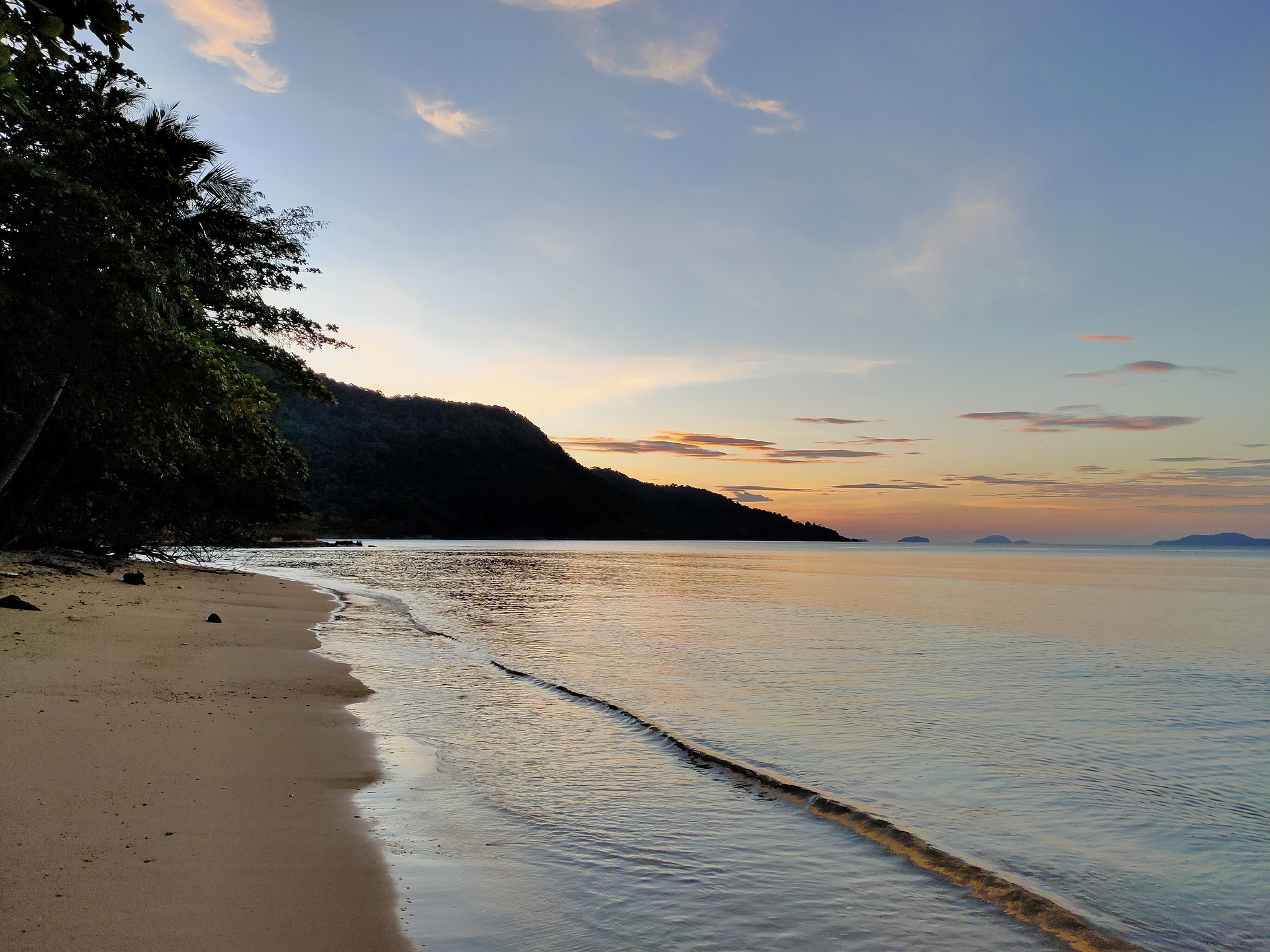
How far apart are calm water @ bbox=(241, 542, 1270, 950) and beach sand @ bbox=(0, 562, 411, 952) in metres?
0.48

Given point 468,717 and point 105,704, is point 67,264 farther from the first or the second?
point 468,717

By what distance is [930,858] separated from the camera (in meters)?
6.23

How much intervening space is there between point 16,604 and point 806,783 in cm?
1327

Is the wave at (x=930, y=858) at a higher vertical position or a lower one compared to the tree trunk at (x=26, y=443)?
lower

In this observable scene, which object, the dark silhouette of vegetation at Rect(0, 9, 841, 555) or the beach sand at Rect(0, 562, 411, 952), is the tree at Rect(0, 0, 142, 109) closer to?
the dark silhouette of vegetation at Rect(0, 9, 841, 555)

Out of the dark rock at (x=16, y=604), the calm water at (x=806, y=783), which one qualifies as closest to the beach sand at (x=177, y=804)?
the calm water at (x=806, y=783)

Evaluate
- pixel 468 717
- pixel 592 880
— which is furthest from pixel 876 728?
pixel 592 880

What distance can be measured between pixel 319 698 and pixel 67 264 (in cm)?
731

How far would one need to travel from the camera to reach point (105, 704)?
8188mm

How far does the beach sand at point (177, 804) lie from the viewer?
402 cm

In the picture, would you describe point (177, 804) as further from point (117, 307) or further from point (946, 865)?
point (117, 307)

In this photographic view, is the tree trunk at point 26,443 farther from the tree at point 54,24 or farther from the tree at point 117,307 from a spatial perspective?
the tree at point 54,24

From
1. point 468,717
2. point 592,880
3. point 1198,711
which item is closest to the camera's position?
point 592,880

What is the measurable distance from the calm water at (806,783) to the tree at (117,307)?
557cm
